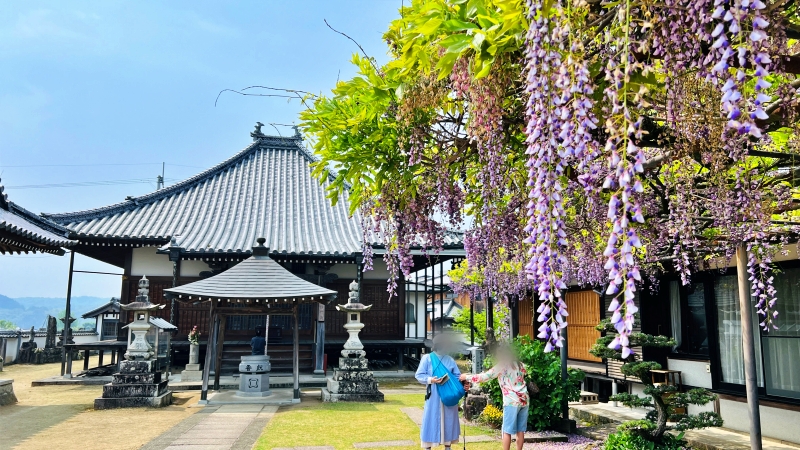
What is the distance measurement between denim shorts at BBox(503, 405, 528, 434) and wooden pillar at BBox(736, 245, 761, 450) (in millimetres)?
2406

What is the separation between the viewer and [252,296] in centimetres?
1161

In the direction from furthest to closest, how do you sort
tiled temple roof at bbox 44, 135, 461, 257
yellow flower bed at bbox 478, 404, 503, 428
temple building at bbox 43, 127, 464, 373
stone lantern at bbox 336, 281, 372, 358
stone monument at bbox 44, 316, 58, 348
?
stone monument at bbox 44, 316, 58, 348
tiled temple roof at bbox 44, 135, 461, 257
temple building at bbox 43, 127, 464, 373
stone lantern at bbox 336, 281, 372, 358
yellow flower bed at bbox 478, 404, 503, 428

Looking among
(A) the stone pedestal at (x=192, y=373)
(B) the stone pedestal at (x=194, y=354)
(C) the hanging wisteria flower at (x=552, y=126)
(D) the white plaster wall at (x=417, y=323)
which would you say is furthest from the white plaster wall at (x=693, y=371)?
(B) the stone pedestal at (x=194, y=354)

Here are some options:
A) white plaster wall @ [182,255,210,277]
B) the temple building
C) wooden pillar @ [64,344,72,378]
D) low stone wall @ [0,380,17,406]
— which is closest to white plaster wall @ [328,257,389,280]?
the temple building

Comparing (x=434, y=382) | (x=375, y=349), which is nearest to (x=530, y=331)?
(x=375, y=349)

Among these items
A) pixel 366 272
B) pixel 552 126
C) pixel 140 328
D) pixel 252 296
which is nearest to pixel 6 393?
pixel 140 328

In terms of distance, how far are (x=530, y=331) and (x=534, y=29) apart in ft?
47.7

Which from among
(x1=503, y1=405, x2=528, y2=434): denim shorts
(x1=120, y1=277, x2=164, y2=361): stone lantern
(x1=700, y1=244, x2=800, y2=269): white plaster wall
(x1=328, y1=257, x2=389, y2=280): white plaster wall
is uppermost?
(x1=328, y1=257, x2=389, y2=280): white plaster wall

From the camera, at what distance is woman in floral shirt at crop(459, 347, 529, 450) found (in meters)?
6.43

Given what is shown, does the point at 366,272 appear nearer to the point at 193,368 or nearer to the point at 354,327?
the point at 354,327

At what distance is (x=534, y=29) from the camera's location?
232cm

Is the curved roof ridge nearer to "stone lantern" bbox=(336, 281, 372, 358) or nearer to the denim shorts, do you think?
"stone lantern" bbox=(336, 281, 372, 358)

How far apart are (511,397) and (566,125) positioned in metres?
4.99

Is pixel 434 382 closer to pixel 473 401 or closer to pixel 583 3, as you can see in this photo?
pixel 473 401
